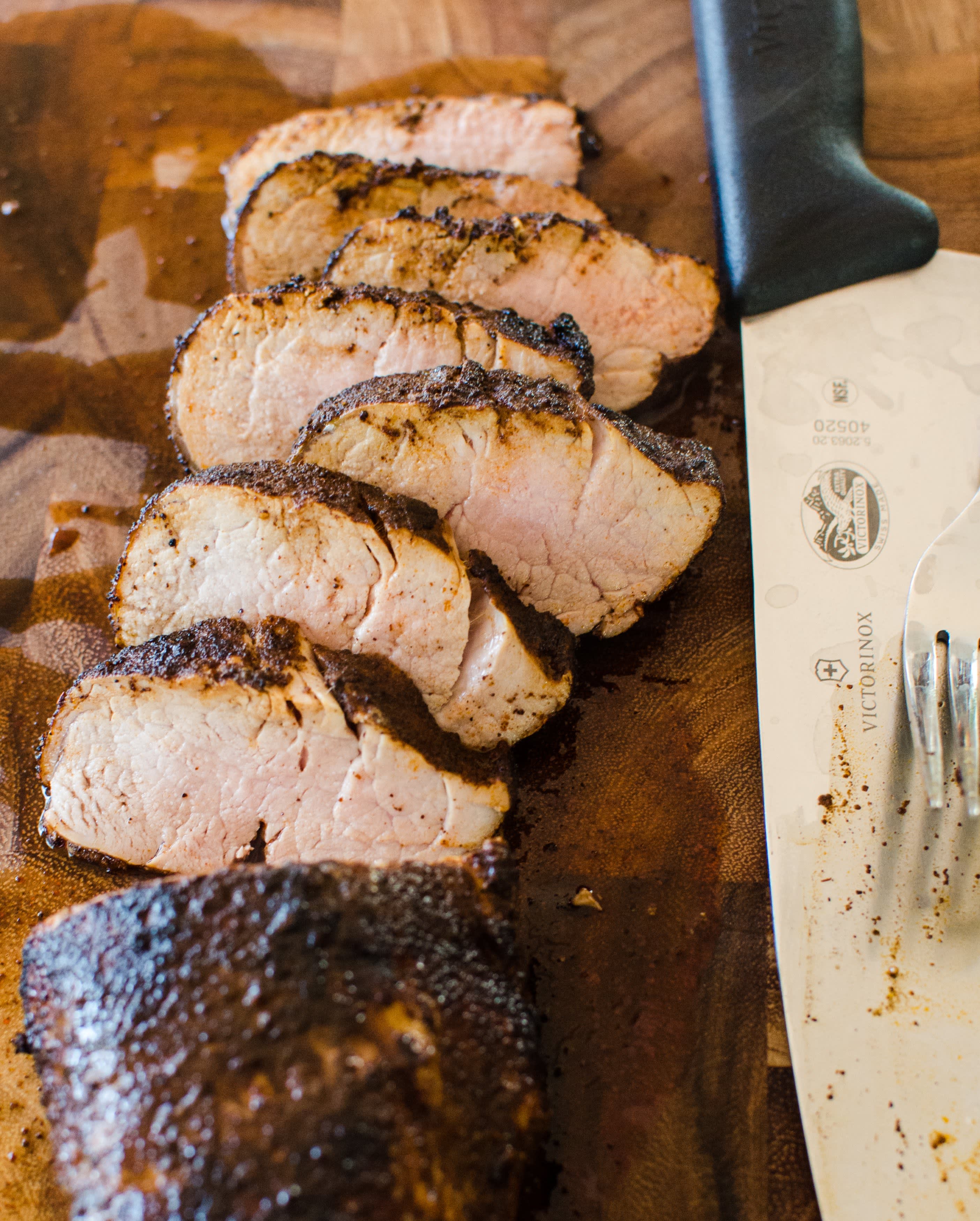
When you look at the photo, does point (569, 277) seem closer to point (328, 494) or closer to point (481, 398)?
point (481, 398)

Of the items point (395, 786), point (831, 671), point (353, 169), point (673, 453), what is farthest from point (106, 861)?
point (353, 169)

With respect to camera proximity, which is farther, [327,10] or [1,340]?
[327,10]

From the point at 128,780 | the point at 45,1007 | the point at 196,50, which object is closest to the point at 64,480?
the point at 128,780

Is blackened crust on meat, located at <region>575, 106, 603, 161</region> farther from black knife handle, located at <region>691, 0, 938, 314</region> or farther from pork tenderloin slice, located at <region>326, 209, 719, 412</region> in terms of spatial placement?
pork tenderloin slice, located at <region>326, 209, 719, 412</region>

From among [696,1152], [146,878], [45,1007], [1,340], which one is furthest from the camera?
[1,340]

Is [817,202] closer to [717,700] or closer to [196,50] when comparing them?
[717,700]

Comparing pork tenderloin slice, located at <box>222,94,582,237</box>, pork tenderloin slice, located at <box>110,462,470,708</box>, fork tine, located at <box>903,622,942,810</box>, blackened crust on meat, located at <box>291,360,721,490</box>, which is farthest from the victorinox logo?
pork tenderloin slice, located at <box>222,94,582,237</box>

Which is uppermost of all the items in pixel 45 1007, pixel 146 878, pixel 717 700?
pixel 45 1007

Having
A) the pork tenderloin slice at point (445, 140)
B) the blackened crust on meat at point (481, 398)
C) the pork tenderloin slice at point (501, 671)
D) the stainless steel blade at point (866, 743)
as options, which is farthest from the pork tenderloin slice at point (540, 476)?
the pork tenderloin slice at point (445, 140)
